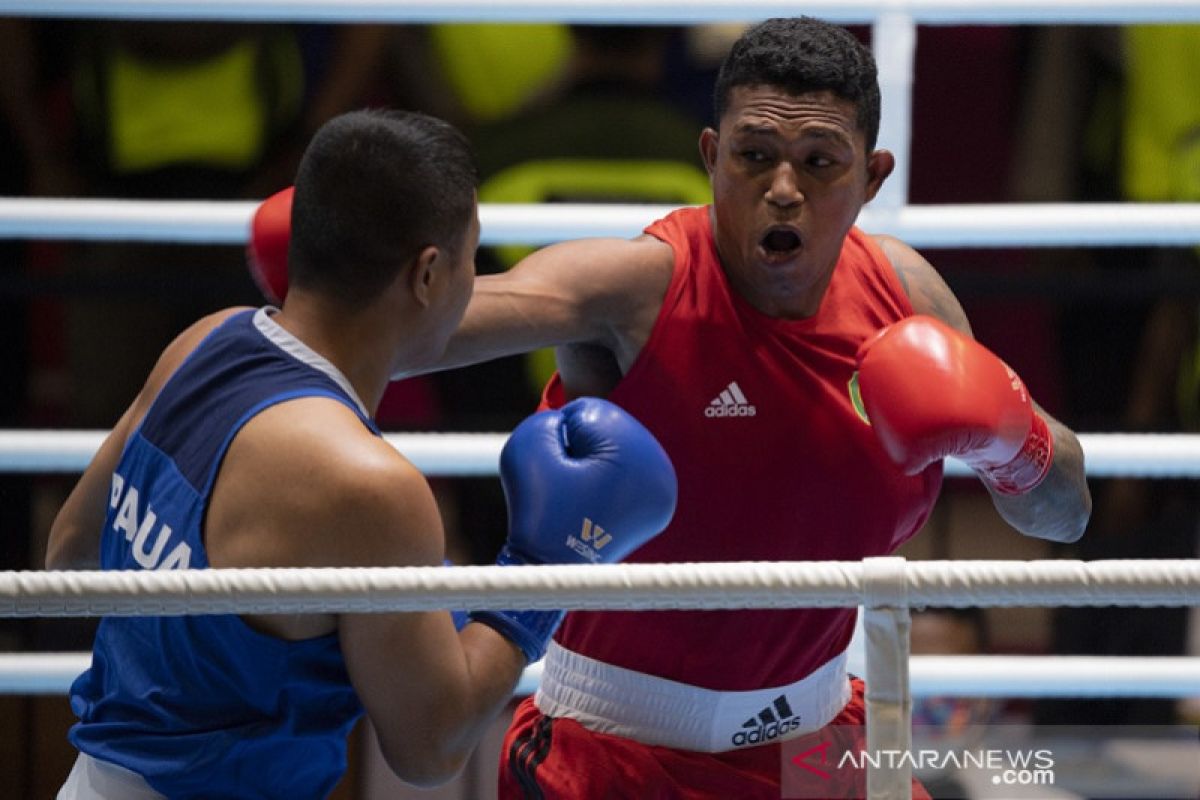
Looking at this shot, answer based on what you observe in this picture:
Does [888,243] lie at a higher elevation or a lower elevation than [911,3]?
lower

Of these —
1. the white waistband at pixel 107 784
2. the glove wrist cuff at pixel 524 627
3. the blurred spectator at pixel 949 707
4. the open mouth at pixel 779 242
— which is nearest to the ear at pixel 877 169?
the open mouth at pixel 779 242

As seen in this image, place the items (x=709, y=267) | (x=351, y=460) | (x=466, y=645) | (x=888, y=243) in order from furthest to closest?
(x=888, y=243)
(x=709, y=267)
(x=466, y=645)
(x=351, y=460)

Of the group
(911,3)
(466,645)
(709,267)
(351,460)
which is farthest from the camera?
(911,3)

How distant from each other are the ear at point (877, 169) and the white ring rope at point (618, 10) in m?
0.36

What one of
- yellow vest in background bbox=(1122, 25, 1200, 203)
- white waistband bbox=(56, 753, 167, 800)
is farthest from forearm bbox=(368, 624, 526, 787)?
yellow vest in background bbox=(1122, 25, 1200, 203)

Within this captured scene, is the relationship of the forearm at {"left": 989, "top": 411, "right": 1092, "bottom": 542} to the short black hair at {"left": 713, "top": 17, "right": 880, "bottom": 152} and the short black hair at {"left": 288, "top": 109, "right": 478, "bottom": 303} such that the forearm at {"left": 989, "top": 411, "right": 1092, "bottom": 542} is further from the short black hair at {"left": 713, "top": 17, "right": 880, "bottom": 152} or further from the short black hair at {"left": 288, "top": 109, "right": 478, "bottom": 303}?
the short black hair at {"left": 288, "top": 109, "right": 478, "bottom": 303}

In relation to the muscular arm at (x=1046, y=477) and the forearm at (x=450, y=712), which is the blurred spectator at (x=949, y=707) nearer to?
the muscular arm at (x=1046, y=477)

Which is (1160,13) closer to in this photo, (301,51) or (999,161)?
(999,161)

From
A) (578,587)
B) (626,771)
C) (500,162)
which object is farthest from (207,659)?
(500,162)

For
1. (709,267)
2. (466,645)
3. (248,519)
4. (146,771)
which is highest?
(709,267)

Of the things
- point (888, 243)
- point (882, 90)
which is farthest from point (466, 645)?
point (882, 90)

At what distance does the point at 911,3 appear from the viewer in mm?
2451

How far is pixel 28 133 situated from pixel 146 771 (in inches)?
79.2

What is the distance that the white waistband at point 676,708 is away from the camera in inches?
80.0
